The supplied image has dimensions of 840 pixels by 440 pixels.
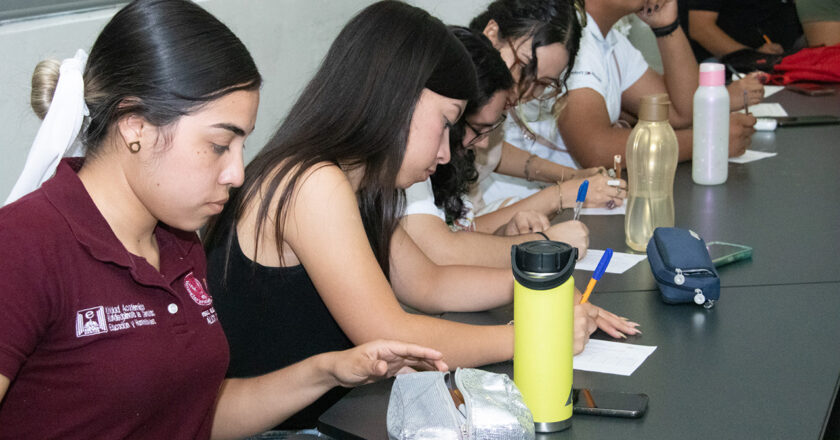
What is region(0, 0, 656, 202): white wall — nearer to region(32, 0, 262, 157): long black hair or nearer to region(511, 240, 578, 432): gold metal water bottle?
region(32, 0, 262, 157): long black hair

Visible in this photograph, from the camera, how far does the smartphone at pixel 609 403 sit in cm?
107

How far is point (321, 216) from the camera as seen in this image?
1286 millimetres

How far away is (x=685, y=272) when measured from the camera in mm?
1438

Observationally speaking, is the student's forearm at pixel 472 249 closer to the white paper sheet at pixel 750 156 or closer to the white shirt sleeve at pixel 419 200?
the white shirt sleeve at pixel 419 200

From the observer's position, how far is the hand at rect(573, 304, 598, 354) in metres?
1.29

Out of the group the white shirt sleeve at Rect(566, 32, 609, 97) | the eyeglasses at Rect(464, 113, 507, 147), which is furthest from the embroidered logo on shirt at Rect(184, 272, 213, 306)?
the white shirt sleeve at Rect(566, 32, 609, 97)

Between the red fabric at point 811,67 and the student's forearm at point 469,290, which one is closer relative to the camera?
the student's forearm at point 469,290

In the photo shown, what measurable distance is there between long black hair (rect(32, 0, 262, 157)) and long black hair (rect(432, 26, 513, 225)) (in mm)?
621

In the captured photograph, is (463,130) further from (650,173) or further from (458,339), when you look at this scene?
(458,339)

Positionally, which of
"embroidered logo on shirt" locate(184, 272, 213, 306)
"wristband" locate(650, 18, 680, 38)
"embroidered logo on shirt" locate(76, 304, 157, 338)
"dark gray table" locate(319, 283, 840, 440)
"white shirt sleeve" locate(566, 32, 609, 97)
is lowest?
"dark gray table" locate(319, 283, 840, 440)

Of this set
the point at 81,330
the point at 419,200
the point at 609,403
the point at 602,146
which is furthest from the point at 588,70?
the point at 81,330

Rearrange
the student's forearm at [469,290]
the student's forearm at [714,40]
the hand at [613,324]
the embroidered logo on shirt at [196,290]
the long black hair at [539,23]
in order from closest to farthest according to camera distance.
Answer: the embroidered logo on shirt at [196,290]
the hand at [613,324]
the student's forearm at [469,290]
the long black hair at [539,23]
the student's forearm at [714,40]

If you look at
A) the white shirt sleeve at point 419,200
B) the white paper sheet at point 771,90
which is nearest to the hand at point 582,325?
the white shirt sleeve at point 419,200

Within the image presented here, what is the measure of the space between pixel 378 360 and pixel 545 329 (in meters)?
0.21
